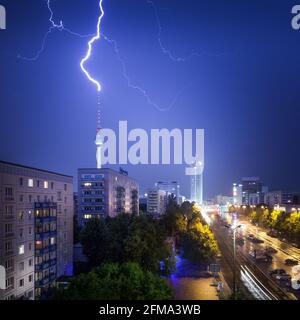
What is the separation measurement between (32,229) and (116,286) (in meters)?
4.34

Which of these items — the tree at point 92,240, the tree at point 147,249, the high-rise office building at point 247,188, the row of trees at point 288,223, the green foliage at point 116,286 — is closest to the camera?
the green foliage at point 116,286

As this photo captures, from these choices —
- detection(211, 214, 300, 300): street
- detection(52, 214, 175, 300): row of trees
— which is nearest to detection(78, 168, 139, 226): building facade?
detection(211, 214, 300, 300): street

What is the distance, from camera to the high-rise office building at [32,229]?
756 centimetres

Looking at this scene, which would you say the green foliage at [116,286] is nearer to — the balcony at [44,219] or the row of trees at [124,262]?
the row of trees at [124,262]

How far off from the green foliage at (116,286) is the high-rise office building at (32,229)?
2703mm

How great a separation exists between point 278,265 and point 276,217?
8.46 meters

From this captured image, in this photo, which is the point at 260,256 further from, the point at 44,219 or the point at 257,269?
the point at 44,219

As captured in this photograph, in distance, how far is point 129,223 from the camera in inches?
404

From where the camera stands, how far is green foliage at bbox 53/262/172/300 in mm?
4430

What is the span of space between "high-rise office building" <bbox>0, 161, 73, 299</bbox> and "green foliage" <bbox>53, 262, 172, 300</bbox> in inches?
106

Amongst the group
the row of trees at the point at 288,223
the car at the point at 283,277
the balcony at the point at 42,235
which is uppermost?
the balcony at the point at 42,235

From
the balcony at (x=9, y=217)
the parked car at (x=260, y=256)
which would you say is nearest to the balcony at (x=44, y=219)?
the balcony at (x=9, y=217)
